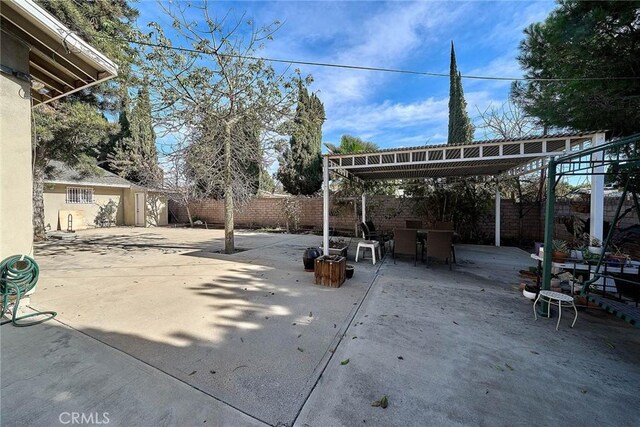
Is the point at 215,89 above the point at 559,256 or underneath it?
above

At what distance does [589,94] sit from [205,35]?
8.18m

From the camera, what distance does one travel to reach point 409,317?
3.56 metres

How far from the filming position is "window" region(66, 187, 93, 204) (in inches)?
554

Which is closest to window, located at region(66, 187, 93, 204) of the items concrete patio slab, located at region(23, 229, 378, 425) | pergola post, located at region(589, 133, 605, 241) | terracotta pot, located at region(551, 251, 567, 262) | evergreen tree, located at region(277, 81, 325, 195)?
concrete patio slab, located at region(23, 229, 378, 425)

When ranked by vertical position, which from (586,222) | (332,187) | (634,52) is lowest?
(586,222)

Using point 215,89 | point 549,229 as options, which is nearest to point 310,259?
point 549,229

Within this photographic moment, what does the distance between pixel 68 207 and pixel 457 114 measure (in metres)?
21.6

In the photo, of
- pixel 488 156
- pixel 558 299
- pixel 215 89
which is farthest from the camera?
pixel 215 89

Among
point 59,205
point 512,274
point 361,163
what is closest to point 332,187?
point 361,163

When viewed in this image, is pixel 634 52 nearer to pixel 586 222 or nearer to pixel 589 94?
pixel 589 94

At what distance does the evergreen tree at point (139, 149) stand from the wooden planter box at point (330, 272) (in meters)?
6.17

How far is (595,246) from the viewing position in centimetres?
412

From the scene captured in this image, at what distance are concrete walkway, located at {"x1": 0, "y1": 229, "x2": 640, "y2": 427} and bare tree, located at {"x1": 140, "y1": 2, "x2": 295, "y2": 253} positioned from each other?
4254 millimetres

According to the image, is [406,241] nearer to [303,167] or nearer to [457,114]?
[303,167]
